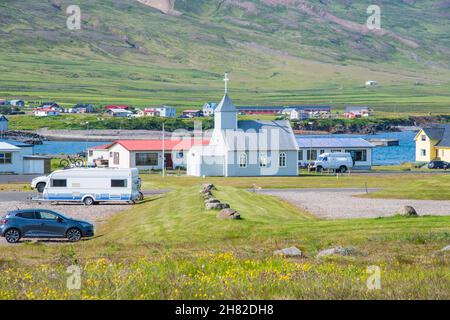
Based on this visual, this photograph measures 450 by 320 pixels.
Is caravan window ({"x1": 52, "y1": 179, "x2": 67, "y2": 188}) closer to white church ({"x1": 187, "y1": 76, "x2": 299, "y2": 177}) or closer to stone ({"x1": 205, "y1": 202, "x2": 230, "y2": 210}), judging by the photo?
stone ({"x1": 205, "y1": 202, "x2": 230, "y2": 210})

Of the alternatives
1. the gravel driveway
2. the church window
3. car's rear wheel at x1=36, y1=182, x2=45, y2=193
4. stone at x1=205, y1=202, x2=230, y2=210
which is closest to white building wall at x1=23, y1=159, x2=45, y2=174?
the church window

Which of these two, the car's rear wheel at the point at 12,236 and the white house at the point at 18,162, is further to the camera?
the white house at the point at 18,162

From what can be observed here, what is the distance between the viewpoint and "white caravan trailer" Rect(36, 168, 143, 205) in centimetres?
5375

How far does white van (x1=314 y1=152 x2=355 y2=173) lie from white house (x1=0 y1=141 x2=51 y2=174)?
87.2 feet

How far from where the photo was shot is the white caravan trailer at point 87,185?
53750 mm

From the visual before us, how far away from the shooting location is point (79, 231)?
128 feet

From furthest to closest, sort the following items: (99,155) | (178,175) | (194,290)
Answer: (99,155), (178,175), (194,290)

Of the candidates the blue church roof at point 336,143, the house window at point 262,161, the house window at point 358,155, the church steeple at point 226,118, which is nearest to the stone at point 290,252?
the house window at point 262,161

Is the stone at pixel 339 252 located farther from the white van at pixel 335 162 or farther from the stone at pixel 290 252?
the white van at pixel 335 162

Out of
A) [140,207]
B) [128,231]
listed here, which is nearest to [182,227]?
[128,231]

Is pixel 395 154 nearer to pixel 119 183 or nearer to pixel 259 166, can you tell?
pixel 259 166

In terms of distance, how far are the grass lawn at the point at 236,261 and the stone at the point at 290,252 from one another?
15.1 inches
